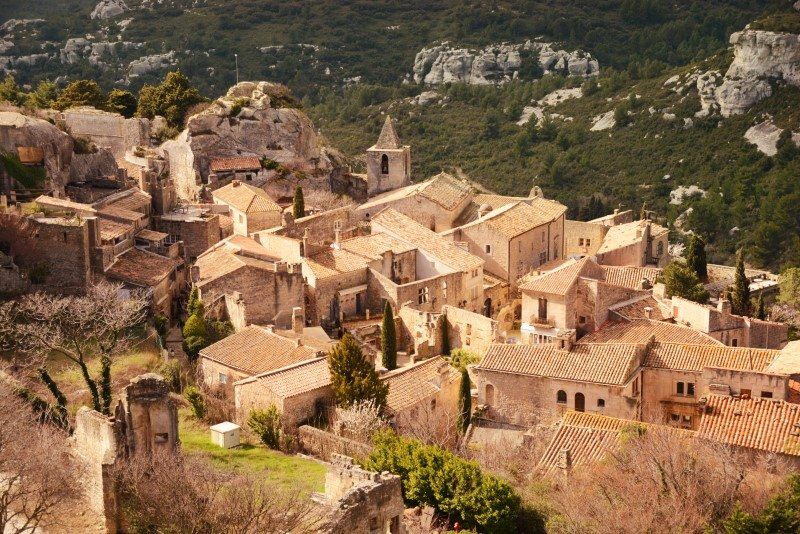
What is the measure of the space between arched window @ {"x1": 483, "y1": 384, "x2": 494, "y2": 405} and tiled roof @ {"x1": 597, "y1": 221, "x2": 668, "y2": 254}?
1694 cm

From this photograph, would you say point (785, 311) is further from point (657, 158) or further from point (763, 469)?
point (657, 158)

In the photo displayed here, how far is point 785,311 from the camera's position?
150ft

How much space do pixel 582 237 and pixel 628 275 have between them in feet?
32.2

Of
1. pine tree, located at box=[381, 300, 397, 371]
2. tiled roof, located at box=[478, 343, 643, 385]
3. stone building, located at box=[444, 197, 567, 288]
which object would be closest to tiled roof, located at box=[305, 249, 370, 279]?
pine tree, located at box=[381, 300, 397, 371]

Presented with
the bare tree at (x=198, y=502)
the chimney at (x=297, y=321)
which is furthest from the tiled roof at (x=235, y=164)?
the bare tree at (x=198, y=502)

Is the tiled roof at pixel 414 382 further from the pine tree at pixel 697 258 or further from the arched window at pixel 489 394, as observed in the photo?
the pine tree at pixel 697 258

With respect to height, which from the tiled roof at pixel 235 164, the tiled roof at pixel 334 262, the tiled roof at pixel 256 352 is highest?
the tiled roof at pixel 235 164

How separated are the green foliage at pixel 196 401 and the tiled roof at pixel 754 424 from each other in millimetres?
13972

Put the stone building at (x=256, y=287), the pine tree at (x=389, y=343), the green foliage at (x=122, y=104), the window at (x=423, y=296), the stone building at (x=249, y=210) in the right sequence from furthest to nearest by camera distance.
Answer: the green foliage at (x=122, y=104) < the stone building at (x=249, y=210) < the window at (x=423, y=296) < the stone building at (x=256, y=287) < the pine tree at (x=389, y=343)

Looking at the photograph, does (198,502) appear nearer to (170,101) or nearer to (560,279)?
(560,279)

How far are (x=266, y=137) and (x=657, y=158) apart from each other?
3178cm

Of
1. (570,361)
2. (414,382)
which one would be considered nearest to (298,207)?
(414,382)

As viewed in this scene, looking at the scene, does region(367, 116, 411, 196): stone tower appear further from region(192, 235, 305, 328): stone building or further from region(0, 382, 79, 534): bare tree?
region(0, 382, 79, 534): bare tree

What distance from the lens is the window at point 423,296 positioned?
4196cm
